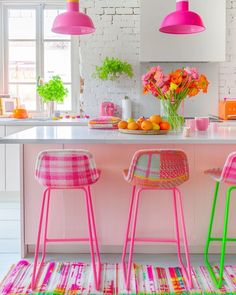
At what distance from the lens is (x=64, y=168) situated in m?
2.80

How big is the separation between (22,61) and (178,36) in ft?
6.83

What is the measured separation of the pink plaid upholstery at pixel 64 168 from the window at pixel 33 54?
313 centimetres

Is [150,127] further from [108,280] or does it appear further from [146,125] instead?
[108,280]

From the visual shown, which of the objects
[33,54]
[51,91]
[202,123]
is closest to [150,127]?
[202,123]

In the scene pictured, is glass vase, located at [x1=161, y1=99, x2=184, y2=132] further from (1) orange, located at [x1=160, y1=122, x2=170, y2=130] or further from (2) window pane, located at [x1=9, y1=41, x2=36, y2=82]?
(2) window pane, located at [x1=9, y1=41, x2=36, y2=82]

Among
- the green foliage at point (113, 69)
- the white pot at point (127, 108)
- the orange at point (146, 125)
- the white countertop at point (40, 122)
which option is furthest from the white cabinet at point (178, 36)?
the orange at point (146, 125)

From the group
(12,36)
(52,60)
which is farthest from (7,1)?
(52,60)

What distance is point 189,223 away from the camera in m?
3.36

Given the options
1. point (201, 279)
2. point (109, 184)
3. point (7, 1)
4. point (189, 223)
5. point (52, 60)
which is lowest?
point (201, 279)

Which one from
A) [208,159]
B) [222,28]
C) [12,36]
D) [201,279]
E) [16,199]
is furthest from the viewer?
[12,36]

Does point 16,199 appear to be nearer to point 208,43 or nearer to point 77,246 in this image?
point 77,246

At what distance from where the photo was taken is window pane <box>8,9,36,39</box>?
5.86m

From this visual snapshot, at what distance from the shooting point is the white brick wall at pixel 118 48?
5562 millimetres

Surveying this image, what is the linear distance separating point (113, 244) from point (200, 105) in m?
2.76
